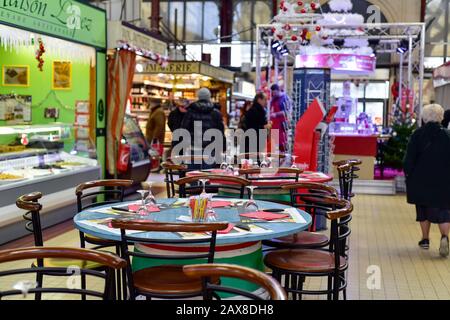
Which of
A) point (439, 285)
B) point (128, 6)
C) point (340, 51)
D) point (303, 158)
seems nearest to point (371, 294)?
point (439, 285)

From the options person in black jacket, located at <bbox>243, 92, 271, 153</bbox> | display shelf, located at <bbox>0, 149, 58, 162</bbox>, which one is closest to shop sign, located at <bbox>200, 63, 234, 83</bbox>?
person in black jacket, located at <bbox>243, 92, 271, 153</bbox>

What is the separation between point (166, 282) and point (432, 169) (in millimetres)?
4209

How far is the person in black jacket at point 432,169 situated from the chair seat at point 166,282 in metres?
3.89

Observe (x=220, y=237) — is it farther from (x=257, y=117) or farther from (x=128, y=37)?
(x=128, y=37)

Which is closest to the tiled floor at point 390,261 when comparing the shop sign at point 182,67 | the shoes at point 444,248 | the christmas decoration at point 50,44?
the shoes at point 444,248

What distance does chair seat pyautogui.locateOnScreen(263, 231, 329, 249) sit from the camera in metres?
4.45

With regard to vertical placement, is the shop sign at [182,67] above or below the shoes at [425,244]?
above

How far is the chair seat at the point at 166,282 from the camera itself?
339cm

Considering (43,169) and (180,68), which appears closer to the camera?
(43,169)

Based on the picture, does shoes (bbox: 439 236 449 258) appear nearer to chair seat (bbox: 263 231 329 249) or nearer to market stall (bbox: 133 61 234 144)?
chair seat (bbox: 263 231 329 249)

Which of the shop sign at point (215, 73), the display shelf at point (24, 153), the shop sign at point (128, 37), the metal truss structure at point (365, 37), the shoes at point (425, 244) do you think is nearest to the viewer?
the shoes at point (425, 244)

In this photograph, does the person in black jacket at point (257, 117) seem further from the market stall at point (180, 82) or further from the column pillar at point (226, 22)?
the column pillar at point (226, 22)

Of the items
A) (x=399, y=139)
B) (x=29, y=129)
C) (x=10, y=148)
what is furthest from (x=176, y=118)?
(x=10, y=148)

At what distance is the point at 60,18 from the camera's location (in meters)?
8.30
